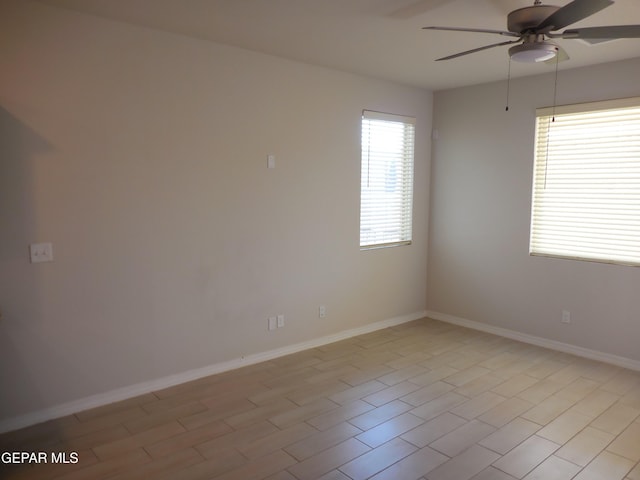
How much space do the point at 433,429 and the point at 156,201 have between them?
2525mm

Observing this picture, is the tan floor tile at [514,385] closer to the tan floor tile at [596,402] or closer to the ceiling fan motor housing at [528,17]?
the tan floor tile at [596,402]

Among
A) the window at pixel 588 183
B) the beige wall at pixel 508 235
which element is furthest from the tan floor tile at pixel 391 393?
the window at pixel 588 183

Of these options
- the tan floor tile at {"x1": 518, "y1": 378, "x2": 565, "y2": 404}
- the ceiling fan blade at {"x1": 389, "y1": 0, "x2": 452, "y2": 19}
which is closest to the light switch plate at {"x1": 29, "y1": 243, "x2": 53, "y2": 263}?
the ceiling fan blade at {"x1": 389, "y1": 0, "x2": 452, "y2": 19}

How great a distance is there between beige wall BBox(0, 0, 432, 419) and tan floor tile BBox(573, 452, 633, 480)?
250 cm

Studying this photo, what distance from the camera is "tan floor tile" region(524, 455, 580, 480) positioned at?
2.45 m

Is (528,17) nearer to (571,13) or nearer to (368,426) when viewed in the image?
(571,13)

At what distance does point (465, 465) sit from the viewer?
2.54 metres

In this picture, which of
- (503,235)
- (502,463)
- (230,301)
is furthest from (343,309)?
(502,463)

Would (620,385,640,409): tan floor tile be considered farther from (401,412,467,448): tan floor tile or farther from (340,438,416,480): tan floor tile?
(340,438,416,480): tan floor tile

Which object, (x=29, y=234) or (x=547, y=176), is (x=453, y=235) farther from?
(x=29, y=234)

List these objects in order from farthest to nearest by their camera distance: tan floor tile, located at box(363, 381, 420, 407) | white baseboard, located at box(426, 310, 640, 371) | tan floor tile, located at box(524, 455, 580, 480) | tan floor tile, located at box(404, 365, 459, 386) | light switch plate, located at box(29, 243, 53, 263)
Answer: white baseboard, located at box(426, 310, 640, 371)
tan floor tile, located at box(404, 365, 459, 386)
tan floor tile, located at box(363, 381, 420, 407)
light switch plate, located at box(29, 243, 53, 263)
tan floor tile, located at box(524, 455, 580, 480)

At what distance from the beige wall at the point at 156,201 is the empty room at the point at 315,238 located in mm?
16

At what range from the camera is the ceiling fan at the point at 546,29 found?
211cm

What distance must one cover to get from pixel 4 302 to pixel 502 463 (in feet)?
10.4
